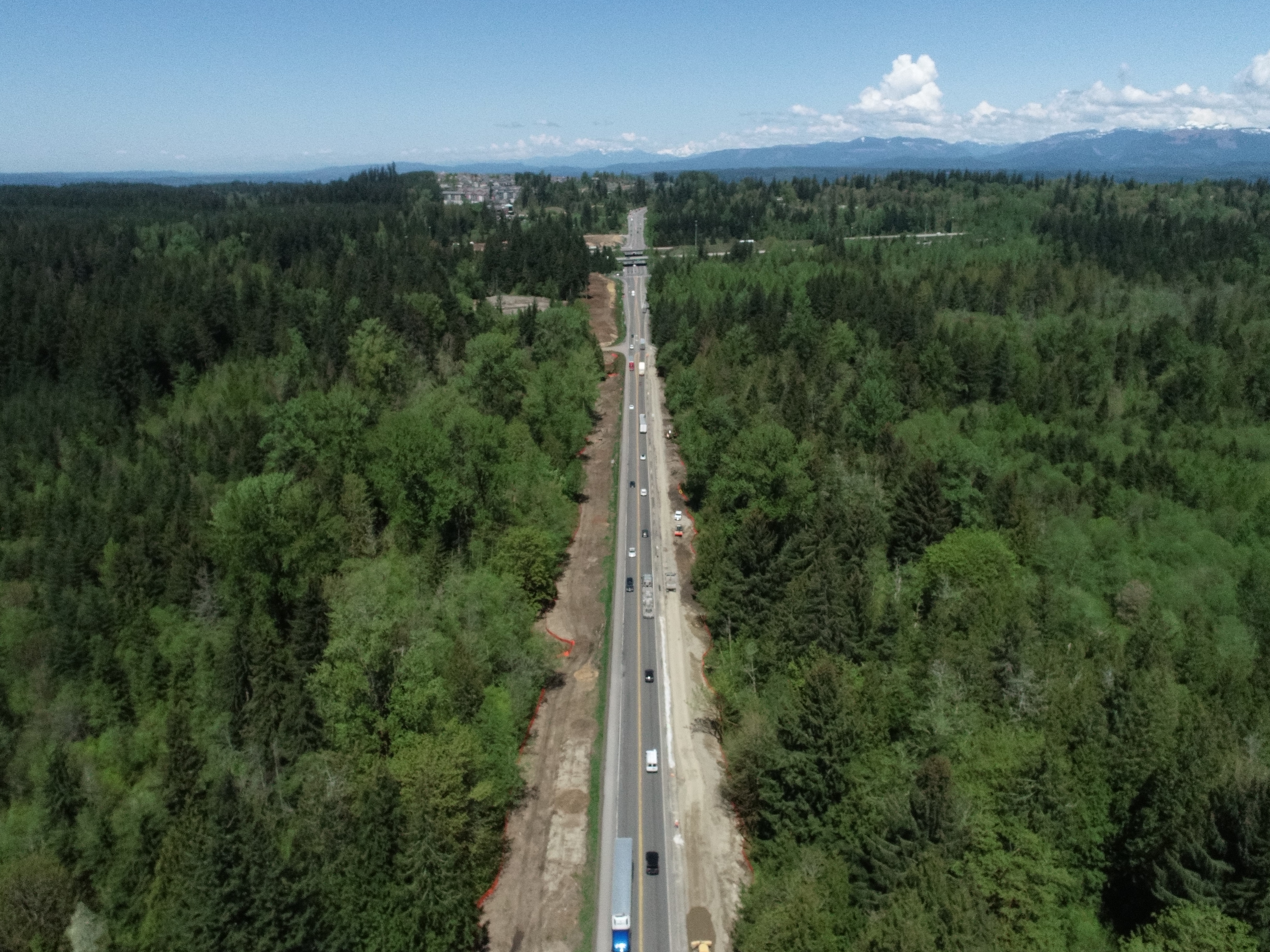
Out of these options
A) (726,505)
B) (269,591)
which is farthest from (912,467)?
(269,591)

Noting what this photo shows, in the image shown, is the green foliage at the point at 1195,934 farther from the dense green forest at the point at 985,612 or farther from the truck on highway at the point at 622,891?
the truck on highway at the point at 622,891

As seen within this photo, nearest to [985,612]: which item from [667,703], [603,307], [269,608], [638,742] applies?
[667,703]

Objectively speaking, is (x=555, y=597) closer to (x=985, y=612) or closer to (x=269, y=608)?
(x=269, y=608)

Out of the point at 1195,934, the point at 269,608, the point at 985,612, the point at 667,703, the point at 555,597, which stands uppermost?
the point at 1195,934

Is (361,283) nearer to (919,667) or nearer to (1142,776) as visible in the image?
(919,667)

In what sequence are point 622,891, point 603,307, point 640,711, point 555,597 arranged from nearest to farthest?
point 622,891
point 640,711
point 555,597
point 603,307

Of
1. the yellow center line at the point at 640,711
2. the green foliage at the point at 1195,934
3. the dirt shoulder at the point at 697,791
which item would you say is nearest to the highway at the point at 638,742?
the yellow center line at the point at 640,711
